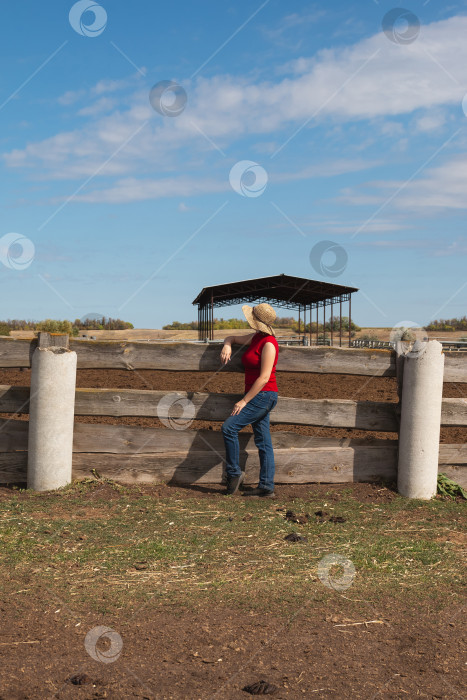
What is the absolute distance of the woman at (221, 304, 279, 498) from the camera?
6.54m

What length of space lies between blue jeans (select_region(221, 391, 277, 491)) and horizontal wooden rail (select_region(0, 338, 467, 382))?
0.75 metres

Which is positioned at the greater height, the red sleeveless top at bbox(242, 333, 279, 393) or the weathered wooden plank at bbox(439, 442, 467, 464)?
the red sleeveless top at bbox(242, 333, 279, 393)

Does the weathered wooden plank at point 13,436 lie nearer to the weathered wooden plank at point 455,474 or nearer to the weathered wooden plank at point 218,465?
the weathered wooden plank at point 218,465

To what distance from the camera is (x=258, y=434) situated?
6.84 meters

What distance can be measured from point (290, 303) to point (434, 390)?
35.6 m

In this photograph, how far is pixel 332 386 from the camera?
17.2 meters

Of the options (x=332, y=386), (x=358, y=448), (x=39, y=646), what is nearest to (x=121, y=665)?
(x=39, y=646)

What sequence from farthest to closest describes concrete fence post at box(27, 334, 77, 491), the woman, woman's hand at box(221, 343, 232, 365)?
concrete fence post at box(27, 334, 77, 491)
woman's hand at box(221, 343, 232, 365)
the woman

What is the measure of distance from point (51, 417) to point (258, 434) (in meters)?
2.22

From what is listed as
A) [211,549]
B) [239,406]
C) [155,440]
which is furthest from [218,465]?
[211,549]

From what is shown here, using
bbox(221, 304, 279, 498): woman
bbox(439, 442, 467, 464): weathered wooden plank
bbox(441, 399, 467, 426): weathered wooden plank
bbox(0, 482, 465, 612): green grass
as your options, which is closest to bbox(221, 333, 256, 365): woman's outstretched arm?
bbox(221, 304, 279, 498): woman

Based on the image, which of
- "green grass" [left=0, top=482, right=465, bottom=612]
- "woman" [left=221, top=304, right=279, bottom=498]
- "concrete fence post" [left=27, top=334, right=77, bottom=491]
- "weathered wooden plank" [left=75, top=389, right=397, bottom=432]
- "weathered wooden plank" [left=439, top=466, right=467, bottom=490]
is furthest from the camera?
"weathered wooden plank" [left=439, top=466, right=467, bottom=490]

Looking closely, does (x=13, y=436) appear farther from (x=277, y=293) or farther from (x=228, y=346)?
Answer: (x=277, y=293)

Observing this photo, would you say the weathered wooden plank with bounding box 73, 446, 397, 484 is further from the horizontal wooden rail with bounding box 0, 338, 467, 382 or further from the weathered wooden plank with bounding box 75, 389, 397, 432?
the horizontal wooden rail with bounding box 0, 338, 467, 382
